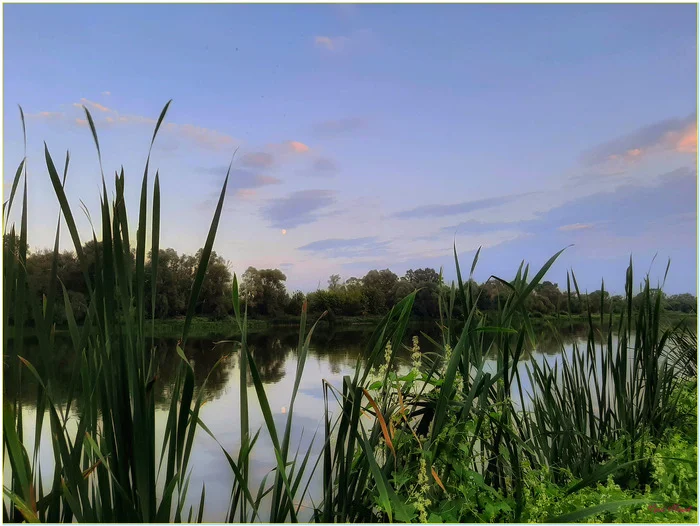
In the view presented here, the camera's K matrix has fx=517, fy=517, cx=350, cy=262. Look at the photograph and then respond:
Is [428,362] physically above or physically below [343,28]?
below

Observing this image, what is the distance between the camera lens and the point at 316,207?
1862 mm

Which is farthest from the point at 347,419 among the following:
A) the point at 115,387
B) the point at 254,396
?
the point at 254,396

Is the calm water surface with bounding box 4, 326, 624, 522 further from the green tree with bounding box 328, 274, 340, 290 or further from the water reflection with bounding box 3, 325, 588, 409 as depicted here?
the green tree with bounding box 328, 274, 340, 290

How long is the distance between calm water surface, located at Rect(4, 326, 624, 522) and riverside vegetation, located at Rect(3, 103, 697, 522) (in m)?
0.06

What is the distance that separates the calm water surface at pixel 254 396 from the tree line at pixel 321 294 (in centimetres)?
10

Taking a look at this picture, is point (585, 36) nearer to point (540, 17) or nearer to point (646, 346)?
point (540, 17)

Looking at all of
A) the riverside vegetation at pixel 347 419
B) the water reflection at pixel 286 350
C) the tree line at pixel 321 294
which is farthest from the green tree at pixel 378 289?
the riverside vegetation at pixel 347 419

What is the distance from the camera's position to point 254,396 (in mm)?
1571

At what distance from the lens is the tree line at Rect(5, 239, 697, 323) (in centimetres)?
169

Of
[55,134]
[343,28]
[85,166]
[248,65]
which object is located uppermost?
[343,28]

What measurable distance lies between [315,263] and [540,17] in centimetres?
113

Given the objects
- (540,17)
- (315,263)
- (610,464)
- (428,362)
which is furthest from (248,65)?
(610,464)

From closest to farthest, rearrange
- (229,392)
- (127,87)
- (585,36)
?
(229,392) → (127,87) → (585,36)

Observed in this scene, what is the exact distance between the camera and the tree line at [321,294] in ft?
5.55
